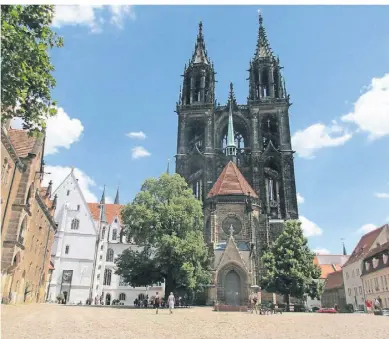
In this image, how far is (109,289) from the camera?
166ft

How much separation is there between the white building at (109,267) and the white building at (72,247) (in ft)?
6.86

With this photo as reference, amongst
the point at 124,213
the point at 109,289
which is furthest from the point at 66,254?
the point at 124,213

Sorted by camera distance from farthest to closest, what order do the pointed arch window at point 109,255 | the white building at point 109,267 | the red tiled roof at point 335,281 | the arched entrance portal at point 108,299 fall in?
the red tiled roof at point 335,281 → the pointed arch window at point 109,255 → the white building at point 109,267 → the arched entrance portal at point 108,299

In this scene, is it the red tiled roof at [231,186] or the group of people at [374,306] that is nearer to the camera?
the group of people at [374,306]

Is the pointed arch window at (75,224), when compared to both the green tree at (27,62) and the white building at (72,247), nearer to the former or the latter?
the white building at (72,247)

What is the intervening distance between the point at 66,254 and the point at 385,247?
39.4 metres

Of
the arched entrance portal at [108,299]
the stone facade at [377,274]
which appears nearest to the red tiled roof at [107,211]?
the arched entrance portal at [108,299]

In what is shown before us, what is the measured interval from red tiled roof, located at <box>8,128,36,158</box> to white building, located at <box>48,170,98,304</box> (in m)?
23.2

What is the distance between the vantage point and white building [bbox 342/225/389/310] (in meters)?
44.0

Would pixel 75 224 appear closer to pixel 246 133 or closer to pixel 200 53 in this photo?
pixel 246 133

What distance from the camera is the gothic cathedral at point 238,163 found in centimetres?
3956

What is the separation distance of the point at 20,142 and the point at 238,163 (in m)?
37.0

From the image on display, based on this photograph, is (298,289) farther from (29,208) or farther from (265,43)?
(265,43)

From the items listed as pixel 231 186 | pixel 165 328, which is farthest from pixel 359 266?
pixel 165 328
